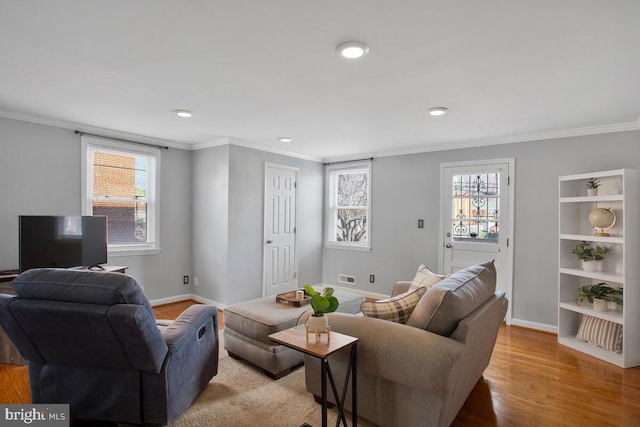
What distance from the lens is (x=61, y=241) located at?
332 centimetres

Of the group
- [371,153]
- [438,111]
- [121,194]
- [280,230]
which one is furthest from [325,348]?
[371,153]

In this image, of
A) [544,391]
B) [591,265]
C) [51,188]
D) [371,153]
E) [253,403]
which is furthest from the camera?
[371,153]

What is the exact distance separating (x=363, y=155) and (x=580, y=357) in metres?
3.62

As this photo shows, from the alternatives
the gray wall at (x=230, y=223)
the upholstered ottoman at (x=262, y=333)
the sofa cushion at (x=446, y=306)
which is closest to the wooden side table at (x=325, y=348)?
the sofa cushion at (x=446, y=306)

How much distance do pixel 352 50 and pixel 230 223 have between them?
302cm

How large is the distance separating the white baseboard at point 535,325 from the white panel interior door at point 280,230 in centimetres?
306

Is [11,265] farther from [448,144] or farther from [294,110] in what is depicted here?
[448,144]

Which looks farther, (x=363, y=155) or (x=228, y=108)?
(x=363, y=155)

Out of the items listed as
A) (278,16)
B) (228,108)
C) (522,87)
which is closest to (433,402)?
(278,16)

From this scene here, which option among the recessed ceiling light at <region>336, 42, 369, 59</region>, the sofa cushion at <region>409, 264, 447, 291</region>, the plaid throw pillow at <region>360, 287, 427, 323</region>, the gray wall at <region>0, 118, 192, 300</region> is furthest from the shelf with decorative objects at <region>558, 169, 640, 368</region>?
the gray wall at <region>0, 118, 192, 300</region>

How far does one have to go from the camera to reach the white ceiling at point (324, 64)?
1.69 meters

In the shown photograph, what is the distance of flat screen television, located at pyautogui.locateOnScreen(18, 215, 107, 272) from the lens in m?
3.14

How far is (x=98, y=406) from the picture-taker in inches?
79.1

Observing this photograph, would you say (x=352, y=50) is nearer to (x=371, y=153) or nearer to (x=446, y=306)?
(x=446, y=306)
